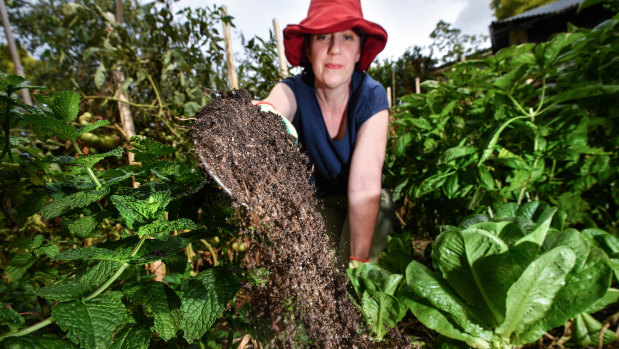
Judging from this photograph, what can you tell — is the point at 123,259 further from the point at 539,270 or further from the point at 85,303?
the point at 539,270

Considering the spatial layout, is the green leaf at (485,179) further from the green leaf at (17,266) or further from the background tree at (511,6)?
the background tree at (511,6)

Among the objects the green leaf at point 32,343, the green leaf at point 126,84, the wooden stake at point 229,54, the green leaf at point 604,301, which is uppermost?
the wooden stake at point 229,54

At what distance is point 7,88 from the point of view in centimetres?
46

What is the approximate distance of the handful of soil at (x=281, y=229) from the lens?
0.51 metres

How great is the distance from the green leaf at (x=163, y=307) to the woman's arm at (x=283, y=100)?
3.28 feet

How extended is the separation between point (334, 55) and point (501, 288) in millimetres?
1118

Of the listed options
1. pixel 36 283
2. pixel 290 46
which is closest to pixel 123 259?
pixel 36 283

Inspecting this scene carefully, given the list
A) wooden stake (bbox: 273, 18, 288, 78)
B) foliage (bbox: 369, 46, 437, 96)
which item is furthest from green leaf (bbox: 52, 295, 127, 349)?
foliage (bbox: 369, 46, 437, 96)

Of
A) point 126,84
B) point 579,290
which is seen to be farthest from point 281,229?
point 126,84

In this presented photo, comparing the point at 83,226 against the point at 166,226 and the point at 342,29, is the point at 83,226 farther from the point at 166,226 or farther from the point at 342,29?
the point at 342,29

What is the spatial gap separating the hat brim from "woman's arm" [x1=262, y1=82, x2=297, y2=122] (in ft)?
0.68

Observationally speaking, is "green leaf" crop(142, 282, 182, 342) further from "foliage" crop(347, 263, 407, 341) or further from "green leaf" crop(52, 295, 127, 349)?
"foliage" crop(347, 263, 407, 341)

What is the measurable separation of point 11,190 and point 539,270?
1.34m

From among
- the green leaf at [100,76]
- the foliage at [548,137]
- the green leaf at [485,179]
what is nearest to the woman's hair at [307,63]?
the foliage at [548,137]
